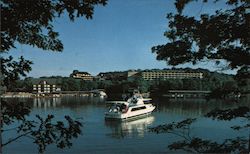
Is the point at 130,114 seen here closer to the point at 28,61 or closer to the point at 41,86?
the point at 41,86

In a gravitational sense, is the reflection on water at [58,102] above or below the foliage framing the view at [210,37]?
below

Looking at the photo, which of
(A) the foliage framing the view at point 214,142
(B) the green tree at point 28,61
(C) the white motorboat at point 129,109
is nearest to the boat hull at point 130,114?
(C) the white motorboat at point 129,109

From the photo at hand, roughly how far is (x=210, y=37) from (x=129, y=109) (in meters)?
34.3

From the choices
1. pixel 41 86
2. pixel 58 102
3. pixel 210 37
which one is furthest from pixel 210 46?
pixel 58 102

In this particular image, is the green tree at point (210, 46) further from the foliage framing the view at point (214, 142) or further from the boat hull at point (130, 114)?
the boat hull at point (130, 114)

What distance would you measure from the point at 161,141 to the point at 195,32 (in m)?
16.6

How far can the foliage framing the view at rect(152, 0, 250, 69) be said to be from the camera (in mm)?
3572

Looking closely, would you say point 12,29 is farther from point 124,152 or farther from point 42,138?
point 124,152

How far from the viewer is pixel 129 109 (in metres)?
37.8

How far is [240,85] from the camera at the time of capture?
152 inches

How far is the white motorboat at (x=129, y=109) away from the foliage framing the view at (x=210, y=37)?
31.6m

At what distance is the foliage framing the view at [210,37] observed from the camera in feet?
11.7

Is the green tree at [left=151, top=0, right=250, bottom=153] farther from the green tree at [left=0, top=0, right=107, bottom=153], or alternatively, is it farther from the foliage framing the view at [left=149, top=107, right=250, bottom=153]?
the green tree at [left=0, top=0, right=107, bottom=153]

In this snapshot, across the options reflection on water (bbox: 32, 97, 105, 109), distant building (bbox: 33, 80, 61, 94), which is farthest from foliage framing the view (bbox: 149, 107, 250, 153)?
reflection on water (bbox: 32, 97, 105, 109)
